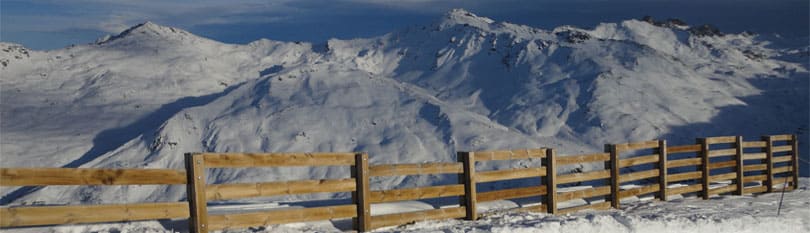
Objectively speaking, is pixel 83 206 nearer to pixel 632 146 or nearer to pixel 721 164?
pixel 632 146

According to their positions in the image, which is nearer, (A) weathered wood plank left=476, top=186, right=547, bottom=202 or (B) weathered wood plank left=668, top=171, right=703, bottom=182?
(A) weathered wood plank left=476, top=186, right=547, bottom=202

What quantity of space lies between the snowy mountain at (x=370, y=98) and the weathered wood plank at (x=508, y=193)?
43.9ft

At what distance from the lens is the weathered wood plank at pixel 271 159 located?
337 inches

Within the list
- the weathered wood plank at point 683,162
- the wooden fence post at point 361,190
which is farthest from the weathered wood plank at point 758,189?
the wooden fence post at point 361,190

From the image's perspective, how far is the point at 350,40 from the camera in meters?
55.1

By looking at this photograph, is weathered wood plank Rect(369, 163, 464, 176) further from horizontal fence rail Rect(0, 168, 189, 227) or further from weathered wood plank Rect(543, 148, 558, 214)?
horizontal fence rail Rect(0, 168, 189, 227)

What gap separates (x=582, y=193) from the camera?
1348 centimetres

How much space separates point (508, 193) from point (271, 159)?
4.38 metres

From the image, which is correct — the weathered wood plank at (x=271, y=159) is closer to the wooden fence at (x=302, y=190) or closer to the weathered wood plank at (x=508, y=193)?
the wooden fence at (x=302, y=190)

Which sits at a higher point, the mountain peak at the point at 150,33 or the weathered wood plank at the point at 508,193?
the mountain peak at the point at 150,33

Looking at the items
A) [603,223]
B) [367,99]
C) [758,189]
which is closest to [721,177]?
[758,189]

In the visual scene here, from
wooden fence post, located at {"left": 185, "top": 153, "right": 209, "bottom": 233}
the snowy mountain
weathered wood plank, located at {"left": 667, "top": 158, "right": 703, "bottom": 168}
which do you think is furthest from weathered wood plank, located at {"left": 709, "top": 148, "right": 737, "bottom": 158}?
wooden fence post, located at {"left": 185, "top": 153, "right": 209, "bottom": 233}

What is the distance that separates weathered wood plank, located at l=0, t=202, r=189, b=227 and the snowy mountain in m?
17.6

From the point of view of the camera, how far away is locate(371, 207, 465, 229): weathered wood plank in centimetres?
1016
